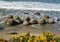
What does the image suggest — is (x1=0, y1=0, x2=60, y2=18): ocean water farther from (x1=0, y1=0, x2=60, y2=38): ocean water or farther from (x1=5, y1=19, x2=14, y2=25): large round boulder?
(x1=5, y1=19, x2=14, y2=25): large round boulder

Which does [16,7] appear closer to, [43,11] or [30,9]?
[30,9]

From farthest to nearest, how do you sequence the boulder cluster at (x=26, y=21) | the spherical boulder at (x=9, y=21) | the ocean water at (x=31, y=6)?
the ocean water at (x=31, y=6) → the boulder cluster at (x=26, y=21) → the spherical boulder at (x=9, y=21)

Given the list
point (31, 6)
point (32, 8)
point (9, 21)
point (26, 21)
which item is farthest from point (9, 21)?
point (31, 6)

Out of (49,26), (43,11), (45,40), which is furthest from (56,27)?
(45,40)

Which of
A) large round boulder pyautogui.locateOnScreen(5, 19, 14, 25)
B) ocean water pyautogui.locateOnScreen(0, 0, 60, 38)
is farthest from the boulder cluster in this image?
ocean water pyautogui.locateOnScreen(0, 0, 60, 38)

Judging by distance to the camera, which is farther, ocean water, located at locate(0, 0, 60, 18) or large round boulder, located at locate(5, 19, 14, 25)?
ocean water, located at locate(0, 0, 60, 18)

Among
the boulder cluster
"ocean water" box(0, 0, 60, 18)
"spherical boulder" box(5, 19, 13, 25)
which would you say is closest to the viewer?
"spherical boulder" box(5, 19, 13, 25)

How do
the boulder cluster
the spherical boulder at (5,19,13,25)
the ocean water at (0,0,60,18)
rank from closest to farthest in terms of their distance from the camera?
the spherical boulder at (5,19,13,25) → the boulder cluster → the ocean water at (0,0,60,18)

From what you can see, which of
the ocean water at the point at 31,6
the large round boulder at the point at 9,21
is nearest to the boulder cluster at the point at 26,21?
the large round boulder at the point at 9,21

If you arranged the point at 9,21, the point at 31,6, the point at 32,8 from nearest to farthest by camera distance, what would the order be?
the point at 9,21 → the point at 32,8 → the point at 31,6

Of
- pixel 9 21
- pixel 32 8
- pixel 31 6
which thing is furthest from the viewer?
pixel 31 6

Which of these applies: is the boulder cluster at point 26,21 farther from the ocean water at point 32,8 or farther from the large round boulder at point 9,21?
the ocean water at point 32,8

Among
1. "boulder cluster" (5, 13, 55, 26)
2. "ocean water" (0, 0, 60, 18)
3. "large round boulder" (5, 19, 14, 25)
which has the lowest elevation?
"ocean water" (0, 0, 60, 18)

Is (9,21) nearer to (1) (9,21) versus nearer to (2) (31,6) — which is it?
(1) (9,21)
